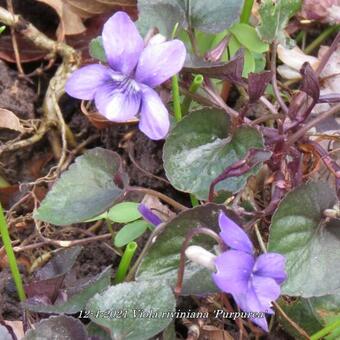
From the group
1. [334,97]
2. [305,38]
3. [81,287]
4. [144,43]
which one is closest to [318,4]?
[305,38]

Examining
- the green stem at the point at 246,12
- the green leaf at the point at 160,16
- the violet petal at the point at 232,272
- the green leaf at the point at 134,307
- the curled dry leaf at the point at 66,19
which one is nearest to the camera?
the violet petal at the point at 232,272

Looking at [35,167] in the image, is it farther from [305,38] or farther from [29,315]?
[305,38]

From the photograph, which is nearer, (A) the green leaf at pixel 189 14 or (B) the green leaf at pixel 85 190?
(B) the green leaf at pixel 85 190

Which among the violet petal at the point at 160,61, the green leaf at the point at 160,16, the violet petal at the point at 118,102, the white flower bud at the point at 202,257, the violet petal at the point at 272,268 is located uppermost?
the violet petal at the point at 160,61

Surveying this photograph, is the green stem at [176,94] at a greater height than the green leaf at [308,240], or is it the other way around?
the green stem at [176,94]

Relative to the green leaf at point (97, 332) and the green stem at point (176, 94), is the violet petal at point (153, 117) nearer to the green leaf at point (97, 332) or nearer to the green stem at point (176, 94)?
the green stem at point (176, 94)

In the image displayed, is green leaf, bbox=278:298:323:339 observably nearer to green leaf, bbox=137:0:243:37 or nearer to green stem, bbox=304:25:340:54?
green leaf, bbox=137:0:243:37

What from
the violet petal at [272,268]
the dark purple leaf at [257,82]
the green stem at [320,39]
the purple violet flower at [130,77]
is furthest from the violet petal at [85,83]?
the green stem at [320,39]

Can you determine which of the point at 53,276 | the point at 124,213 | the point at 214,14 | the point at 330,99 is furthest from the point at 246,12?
the point at 53,276

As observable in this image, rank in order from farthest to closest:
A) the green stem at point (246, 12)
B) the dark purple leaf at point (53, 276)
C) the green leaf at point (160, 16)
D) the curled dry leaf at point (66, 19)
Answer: the curled dry leaf at point (66, 19) → the green stem at point (246, 12) → the green leaf at point (160, 16) → the dark purple leaf at point (53, 276)
